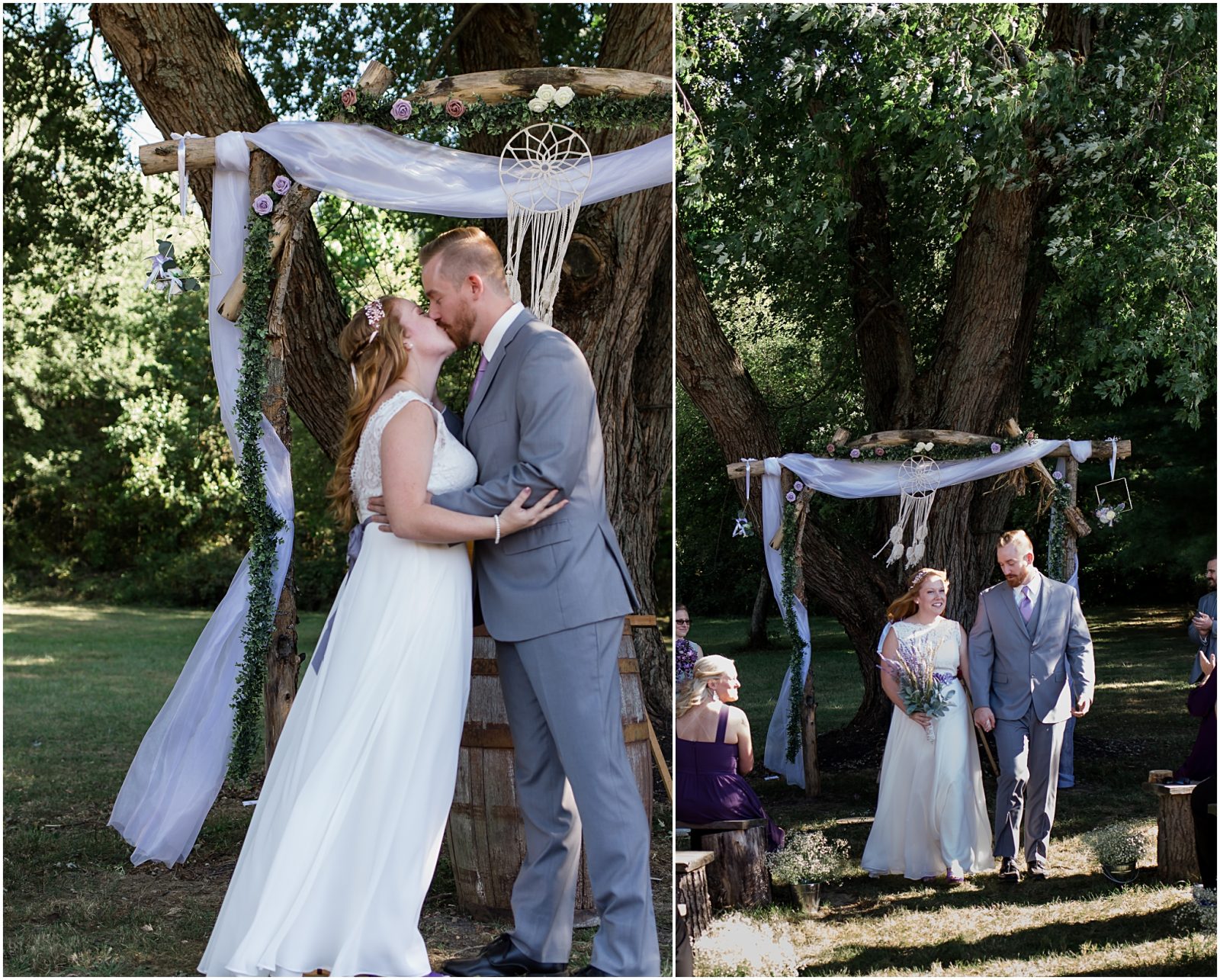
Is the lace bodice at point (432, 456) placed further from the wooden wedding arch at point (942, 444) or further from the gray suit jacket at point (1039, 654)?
the wooden wedding arch at point (942, 444)

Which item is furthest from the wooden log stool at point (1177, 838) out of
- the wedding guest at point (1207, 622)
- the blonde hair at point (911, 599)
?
the blonde hair at point (911, 599)

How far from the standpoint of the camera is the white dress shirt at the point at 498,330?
3213 millimetres

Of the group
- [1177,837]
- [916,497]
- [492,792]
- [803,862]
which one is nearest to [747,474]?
[916,497]

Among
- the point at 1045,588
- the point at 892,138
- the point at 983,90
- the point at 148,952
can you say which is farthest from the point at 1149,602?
the point at 148,952

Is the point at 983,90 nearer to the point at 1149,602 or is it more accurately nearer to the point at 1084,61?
the point at 1084,61

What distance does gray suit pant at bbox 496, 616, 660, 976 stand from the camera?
304 centimetres

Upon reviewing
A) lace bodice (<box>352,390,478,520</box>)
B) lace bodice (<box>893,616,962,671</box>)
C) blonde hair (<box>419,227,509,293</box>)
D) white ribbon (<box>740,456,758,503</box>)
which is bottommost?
lace bodice (<box>893,616,962,671</box>)

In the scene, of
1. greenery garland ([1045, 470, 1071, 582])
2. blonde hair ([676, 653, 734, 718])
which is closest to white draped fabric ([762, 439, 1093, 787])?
greenery garland ([1045, 470, 1071, 582])

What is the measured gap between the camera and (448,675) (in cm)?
325

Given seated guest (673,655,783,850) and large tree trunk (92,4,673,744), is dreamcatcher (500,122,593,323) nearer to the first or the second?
large tree trunk (92,4,673,744)

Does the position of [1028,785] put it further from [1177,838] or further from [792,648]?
[792,648]

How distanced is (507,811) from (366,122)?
2.40 meters

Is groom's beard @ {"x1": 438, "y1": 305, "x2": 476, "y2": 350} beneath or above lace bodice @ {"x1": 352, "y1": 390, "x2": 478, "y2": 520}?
above

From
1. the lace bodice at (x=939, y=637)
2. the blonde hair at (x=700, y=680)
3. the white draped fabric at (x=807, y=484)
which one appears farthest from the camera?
the white draped fabric at (x=807, y=484)
